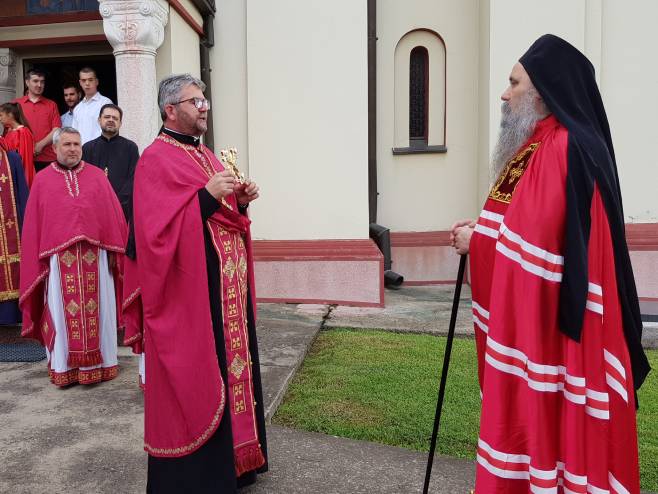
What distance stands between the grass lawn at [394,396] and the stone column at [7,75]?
5.42 m

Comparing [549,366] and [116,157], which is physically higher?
[116,157]

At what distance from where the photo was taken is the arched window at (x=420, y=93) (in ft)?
29.8

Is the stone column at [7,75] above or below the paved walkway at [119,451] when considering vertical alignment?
above

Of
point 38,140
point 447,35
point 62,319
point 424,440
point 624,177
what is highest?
point 447,35

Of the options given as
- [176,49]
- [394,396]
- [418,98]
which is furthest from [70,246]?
[418,98]

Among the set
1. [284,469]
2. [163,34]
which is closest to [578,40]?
[163,34]

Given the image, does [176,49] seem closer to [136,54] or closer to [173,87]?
[136,54]

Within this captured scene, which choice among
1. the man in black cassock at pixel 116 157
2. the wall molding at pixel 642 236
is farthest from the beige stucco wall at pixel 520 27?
the man in black cassock at pixel 116 157

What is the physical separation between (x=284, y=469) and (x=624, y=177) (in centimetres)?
613

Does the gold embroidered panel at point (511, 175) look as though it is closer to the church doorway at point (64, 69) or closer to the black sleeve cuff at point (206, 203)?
the black sleeve cuff at point (206, 203)

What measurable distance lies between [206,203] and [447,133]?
22.3 ft

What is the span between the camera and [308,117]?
7.53m

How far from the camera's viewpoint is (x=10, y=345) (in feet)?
19.5

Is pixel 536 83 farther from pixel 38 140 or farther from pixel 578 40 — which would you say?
pixel 38 140
